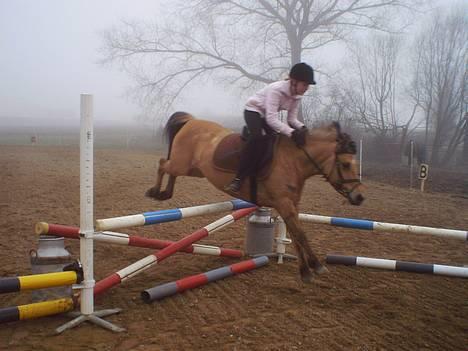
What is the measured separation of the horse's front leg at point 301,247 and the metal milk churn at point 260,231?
1520mm

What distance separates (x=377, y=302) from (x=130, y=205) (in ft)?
18.4

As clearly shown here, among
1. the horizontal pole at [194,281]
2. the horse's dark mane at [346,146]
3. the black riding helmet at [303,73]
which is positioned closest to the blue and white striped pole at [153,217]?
the horizontal pole at [194,281]

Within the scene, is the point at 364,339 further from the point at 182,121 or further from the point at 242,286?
the point at 182,121

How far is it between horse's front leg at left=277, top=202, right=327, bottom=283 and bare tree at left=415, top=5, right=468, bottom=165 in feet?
59.4

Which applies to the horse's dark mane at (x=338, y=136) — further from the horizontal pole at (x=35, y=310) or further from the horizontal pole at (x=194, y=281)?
the horizontal pole at (x=35, y=310)

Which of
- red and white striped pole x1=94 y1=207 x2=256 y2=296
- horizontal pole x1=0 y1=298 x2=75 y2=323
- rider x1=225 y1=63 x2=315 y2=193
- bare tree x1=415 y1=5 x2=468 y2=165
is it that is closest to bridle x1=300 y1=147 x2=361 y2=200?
rider x1=225 y1=63 x2=315 y2=193

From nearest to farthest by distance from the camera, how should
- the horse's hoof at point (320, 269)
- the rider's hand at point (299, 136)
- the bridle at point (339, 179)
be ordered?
the horse's hoof at point (320, 269) < the bridle at point (339, 179) < the rider's hand at point (299, 136)

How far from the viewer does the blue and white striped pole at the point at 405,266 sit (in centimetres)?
468

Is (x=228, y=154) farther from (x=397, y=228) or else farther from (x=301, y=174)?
(x=397, y=228)

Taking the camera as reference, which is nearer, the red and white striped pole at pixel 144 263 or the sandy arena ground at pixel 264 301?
the sandy arena ground at pixel 264 301

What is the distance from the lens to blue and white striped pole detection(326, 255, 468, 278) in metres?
4.68

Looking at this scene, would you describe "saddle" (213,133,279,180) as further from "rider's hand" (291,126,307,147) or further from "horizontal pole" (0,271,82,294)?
"horizontal pole" (0,271,82,294)

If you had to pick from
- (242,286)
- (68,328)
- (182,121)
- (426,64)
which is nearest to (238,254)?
(242,286)

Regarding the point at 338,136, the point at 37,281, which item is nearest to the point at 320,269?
the point at 338,136
